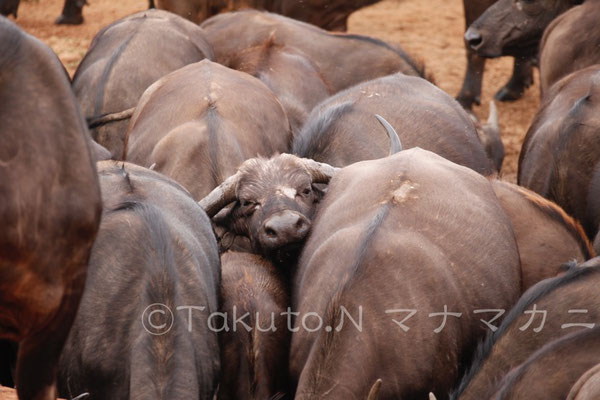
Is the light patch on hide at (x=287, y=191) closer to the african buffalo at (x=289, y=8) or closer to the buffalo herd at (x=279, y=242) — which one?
the buffalo herd at (x=279, y=242)

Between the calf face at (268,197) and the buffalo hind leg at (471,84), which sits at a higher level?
the calf face at (268,197)

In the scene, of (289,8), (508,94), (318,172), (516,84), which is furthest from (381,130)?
(516,84)

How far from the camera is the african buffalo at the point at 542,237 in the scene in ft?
18.5

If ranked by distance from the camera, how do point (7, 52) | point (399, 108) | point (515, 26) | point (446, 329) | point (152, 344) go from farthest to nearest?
point (515, 26), point (399, 108), point (446, 329), point (152, 344), point (7, 52)

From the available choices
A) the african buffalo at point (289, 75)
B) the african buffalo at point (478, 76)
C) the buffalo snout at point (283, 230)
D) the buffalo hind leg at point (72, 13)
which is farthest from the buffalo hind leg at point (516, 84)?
the buffalo snout at point (283, 230)

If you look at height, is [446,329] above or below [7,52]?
below

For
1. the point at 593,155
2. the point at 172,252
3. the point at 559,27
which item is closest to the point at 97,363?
the point at 172,252

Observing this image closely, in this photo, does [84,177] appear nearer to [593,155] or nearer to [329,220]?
[329,220]

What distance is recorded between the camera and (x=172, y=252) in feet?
15.4

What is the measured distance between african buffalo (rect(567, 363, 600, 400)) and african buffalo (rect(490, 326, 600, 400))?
0.19 m

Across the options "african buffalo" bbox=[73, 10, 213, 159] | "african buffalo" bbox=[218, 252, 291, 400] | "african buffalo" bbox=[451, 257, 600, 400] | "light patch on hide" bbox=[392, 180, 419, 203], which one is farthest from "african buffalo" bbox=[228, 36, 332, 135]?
"african buffalo" bbox=[451, 257, 600, 400]

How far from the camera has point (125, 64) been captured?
26.3 ft

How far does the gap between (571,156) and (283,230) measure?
218cm

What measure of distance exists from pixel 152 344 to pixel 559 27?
603cm
